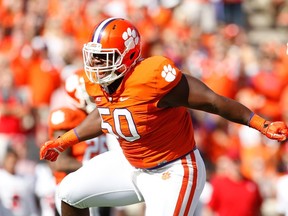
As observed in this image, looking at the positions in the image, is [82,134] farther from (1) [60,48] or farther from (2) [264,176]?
(1) [60,48]

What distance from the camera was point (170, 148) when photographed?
5.37m

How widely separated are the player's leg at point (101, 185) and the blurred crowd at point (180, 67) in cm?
251

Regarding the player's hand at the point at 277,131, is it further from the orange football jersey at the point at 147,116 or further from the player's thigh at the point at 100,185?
the player's thigh at the point at 100,185

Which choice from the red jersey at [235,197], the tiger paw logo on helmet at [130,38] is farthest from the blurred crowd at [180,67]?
the tiger paw logo on helmet at [130,38]

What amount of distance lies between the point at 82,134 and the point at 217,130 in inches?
186

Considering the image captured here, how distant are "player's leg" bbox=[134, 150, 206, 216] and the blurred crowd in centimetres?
277

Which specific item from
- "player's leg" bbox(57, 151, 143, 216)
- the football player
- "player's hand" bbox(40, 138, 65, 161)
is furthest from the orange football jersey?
"player's hand" bbox(40, 138, 65, 161)

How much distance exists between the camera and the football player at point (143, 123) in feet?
16.8

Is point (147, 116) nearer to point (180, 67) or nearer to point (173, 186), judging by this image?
point (173, 186)

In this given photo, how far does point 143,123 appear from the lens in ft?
17.1

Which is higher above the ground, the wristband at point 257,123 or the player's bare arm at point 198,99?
the player's bare arm at point 198,99

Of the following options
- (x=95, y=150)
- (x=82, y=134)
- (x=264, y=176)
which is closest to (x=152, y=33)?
(x=264, y=176)

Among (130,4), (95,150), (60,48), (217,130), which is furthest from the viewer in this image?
(130,4)

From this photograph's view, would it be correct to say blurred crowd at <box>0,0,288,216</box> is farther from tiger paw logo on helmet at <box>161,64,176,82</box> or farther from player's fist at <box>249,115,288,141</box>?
tiger paw logo on helmet at <box>161,64,176,82</box>
